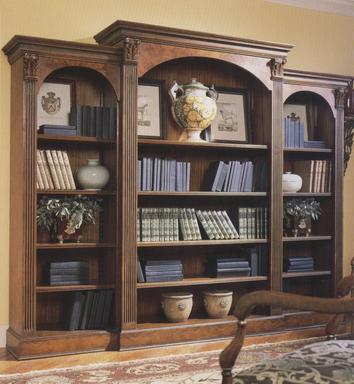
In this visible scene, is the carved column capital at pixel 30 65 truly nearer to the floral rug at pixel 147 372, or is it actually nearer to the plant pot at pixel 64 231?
the plant pot at pixel 64 231

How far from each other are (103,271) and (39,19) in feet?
6.11

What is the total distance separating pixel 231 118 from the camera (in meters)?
5.25

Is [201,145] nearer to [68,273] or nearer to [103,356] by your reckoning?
[68,273]

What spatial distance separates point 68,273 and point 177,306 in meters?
0.83

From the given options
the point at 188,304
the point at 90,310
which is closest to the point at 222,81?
the point at 188,304

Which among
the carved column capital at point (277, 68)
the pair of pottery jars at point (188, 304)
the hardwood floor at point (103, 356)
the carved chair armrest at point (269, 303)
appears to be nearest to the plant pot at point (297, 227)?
the pair of pottery jars at point (188, 304)

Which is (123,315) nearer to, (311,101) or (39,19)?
(39,19)

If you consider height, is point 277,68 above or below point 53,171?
above

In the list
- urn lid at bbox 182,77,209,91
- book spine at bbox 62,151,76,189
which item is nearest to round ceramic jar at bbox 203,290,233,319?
book spine at bbox 62,151,76,189

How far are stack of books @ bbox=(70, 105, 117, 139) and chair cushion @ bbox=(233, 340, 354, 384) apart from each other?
248 cm

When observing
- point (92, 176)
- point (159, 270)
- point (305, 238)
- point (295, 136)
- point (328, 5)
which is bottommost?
point (159, 270)

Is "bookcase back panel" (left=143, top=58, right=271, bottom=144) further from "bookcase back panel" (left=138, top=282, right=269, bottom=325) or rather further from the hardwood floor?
the hardwood floor

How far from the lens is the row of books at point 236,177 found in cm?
503

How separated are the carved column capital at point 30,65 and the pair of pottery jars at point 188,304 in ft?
5.93
